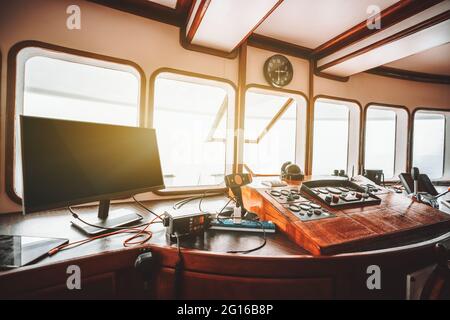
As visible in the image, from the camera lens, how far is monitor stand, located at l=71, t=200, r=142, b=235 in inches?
39.0

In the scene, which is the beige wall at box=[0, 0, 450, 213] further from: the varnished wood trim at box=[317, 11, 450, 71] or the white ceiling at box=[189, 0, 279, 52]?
the varnished wood trim at box=[317, 11, 450, 71]

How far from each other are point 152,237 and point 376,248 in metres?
1.01

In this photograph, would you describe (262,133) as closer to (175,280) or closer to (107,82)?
(175,280)

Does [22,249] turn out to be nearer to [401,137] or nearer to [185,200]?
[185,200]

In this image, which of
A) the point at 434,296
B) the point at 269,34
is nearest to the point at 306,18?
the point at 269,34

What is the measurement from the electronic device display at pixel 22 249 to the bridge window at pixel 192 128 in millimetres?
884

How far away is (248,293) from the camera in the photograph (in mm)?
811

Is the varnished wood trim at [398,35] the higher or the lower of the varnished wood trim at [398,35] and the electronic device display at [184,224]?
the higher

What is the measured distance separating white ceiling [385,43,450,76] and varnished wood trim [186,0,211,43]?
107 inches

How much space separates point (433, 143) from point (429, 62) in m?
1.42

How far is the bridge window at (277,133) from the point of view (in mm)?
2410

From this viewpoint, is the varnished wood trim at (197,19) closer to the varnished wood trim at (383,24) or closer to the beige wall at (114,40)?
the beige wall at (114,40)

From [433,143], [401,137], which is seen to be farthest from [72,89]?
[433,143]

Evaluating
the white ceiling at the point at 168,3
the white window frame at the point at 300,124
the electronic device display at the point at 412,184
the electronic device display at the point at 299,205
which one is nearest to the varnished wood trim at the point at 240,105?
the white window frame at the point at 300,124
